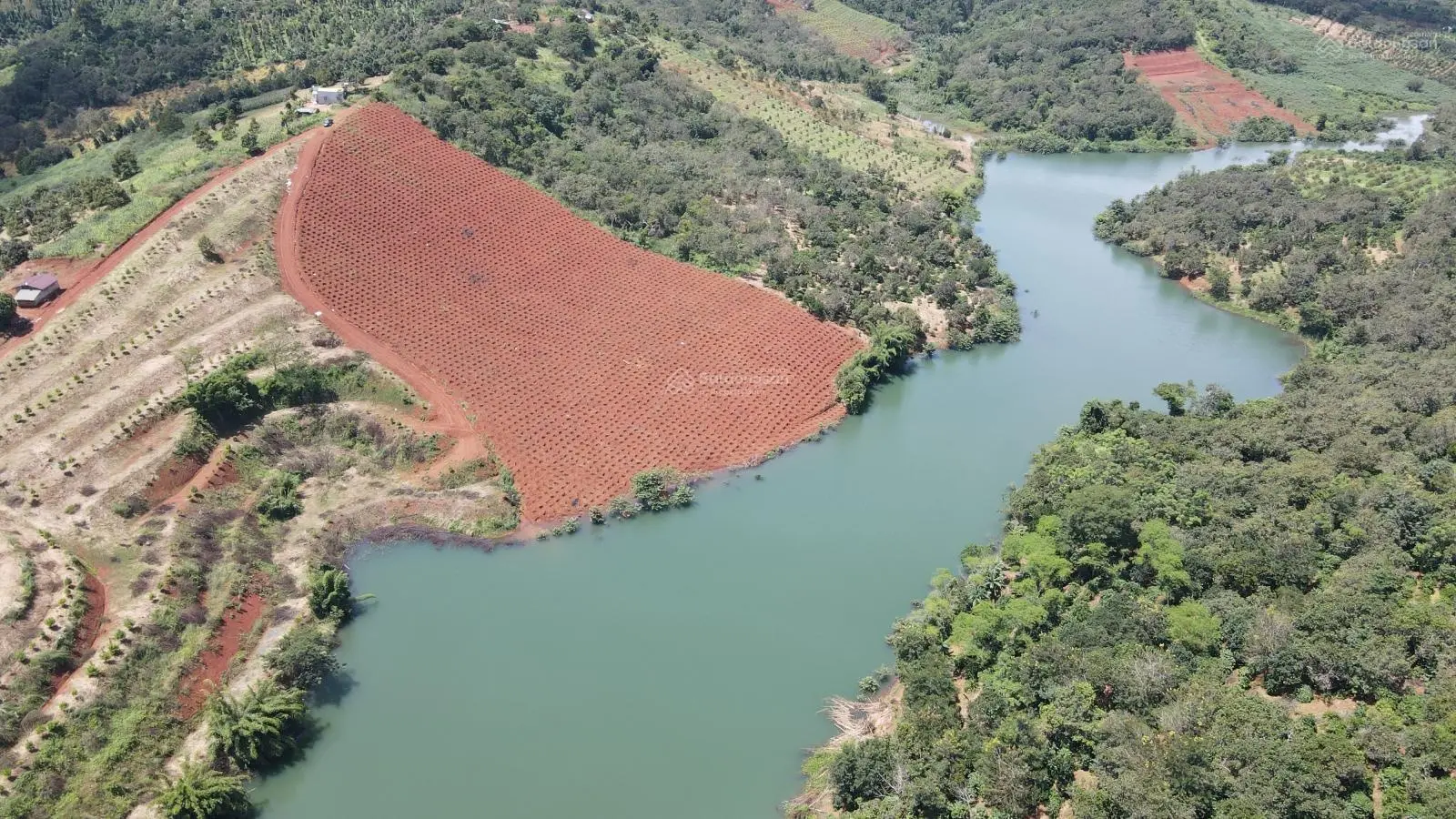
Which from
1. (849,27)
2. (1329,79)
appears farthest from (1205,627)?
(849,27)

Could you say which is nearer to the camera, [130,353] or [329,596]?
[329,596]

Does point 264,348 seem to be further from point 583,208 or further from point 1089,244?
point 1089,244

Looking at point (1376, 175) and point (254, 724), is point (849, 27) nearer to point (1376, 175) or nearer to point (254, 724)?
point (1376, 175)

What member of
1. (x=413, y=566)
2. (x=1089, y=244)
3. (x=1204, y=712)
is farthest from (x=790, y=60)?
(x=1204, y=712)

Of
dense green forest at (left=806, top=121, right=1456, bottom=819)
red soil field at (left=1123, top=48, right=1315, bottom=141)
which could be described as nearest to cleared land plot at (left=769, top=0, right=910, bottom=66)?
red soil field at (left=1123, top=48, right=1315, bottom=141)

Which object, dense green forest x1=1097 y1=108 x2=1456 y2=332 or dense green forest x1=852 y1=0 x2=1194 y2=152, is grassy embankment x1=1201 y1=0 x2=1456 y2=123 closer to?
dense green forest x1=852 y1=0 x2=1194 y2=152

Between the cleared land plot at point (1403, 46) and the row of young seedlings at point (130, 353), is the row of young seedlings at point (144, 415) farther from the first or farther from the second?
the cleared land plot at point (1403, 46)
